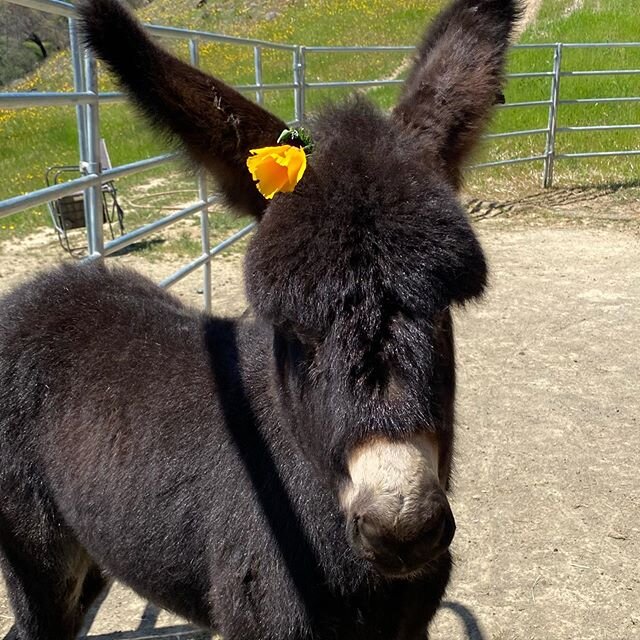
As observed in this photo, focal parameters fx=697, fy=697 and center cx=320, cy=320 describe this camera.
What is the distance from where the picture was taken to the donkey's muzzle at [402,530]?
1478 millimetres

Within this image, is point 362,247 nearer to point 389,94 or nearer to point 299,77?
point 299,77

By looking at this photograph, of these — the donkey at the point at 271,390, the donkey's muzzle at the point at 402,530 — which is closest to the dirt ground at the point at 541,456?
the donkey at the point at 271,390

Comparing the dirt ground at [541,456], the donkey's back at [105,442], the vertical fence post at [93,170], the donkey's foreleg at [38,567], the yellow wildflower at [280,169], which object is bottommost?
the dirt ground at [541,456]

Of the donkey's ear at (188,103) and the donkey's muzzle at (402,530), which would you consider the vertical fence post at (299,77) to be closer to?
the donkey's ear at (188,103)

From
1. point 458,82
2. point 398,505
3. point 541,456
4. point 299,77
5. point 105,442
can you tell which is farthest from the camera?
point 299,77

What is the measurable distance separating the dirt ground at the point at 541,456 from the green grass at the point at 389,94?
155 centimetres

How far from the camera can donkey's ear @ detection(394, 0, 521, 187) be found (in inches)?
83.8

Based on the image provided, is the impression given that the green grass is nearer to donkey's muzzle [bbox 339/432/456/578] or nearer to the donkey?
the donkey

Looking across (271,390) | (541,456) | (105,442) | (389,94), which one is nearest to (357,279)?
(271,390)

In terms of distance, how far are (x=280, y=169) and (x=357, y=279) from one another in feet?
1.24

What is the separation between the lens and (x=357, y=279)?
1.63m

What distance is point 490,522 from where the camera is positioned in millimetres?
3709

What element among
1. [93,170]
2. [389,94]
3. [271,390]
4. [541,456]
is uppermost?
[93,170]

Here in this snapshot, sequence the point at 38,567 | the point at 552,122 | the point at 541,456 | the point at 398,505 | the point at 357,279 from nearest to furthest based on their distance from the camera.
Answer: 1. the point at 398,505
2. the point at 357,279
3. the point at 38,567
4. the point at 541,456
5. the point at 552,122
